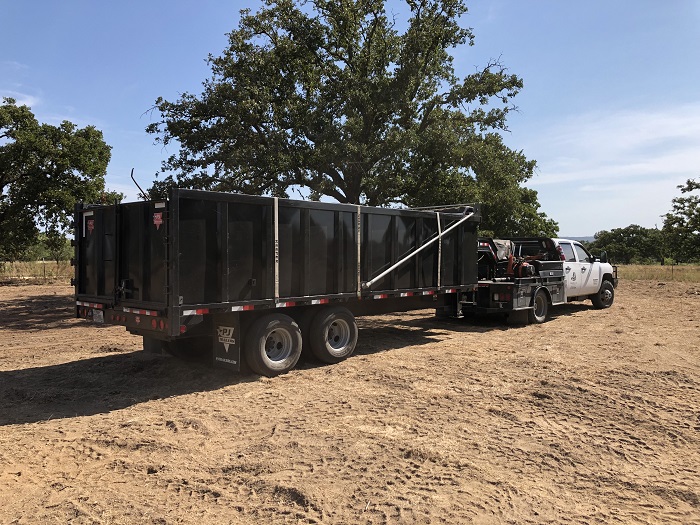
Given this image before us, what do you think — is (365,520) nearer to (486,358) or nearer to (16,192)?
(486,358)

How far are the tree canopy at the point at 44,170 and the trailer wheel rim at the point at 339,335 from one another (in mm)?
16275

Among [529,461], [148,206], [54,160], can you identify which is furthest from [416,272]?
[54,160]

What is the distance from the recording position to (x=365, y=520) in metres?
3.66

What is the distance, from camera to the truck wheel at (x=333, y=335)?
343 inches

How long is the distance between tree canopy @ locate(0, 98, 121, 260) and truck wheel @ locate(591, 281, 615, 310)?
18564 mm

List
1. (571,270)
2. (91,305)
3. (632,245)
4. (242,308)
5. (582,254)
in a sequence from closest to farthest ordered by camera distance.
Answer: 1. (242,308)
2. (91,305)
3. (571,270)
4. (582,254)
5. (632,245)

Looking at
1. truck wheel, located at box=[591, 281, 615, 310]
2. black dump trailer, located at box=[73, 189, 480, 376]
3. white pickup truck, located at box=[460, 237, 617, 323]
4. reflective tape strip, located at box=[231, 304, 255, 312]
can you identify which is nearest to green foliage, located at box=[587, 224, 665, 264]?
truck wheel, located at box=[591, 281, 615, 310]

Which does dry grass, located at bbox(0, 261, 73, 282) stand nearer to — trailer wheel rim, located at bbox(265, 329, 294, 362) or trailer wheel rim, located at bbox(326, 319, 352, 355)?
trailer wheel rim, located at bbox(326, 319, 352, 355)

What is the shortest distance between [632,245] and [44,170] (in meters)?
90.9

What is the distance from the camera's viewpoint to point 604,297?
17.4 m

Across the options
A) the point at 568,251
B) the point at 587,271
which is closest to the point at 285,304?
the point at 568,251

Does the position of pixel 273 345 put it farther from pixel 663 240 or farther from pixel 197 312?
pixel 663 240

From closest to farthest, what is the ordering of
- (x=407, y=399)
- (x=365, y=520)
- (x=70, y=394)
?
(x=365, y=520) → (x=407, y=399) → (x=70, y=394)

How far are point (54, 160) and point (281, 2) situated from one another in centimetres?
1216
